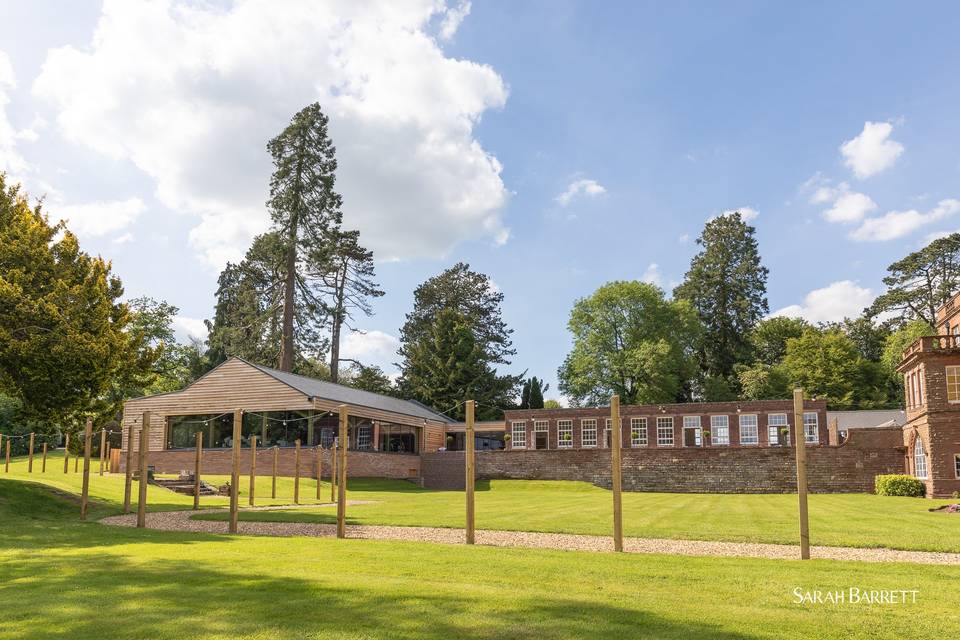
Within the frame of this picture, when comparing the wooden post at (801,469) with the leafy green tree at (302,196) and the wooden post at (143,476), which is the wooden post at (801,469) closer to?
the wooden post at (143,476)

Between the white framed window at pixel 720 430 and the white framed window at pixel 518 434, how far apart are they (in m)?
12.2

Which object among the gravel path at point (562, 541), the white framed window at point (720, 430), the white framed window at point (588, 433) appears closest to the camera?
the gravel path at point (562, 541)

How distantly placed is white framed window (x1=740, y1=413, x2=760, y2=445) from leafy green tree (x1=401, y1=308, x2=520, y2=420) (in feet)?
68.5

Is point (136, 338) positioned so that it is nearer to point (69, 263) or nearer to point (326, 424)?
point (69, 263)

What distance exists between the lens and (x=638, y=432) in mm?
47438

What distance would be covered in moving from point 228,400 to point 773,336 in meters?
49.3

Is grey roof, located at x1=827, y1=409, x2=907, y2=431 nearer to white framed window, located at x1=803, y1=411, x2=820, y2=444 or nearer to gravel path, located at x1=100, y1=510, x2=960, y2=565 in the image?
white framed window, located at x1=803, y1=411, x2=820, y2=444

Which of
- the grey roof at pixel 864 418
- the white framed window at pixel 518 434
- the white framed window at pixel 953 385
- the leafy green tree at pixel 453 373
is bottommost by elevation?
the white framed window at pixel 518 434

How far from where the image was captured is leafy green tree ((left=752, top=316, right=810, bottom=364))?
67625mm

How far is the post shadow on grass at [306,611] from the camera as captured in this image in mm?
5781

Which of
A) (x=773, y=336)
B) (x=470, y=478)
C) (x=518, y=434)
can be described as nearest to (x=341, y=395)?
(x=518, y=434)

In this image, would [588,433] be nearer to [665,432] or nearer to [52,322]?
[665,432]

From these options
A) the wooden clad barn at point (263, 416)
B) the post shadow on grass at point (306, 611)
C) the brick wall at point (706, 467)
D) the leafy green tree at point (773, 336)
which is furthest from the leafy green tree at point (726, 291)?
the post shadow on grass at point (306, 611)

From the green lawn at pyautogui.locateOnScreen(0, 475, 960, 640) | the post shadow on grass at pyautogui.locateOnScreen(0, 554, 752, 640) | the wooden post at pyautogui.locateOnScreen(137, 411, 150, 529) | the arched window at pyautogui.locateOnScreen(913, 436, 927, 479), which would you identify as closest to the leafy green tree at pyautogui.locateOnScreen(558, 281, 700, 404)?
the arched window at pyautogui.locateOnScreen(913, 436, 927, 479)
